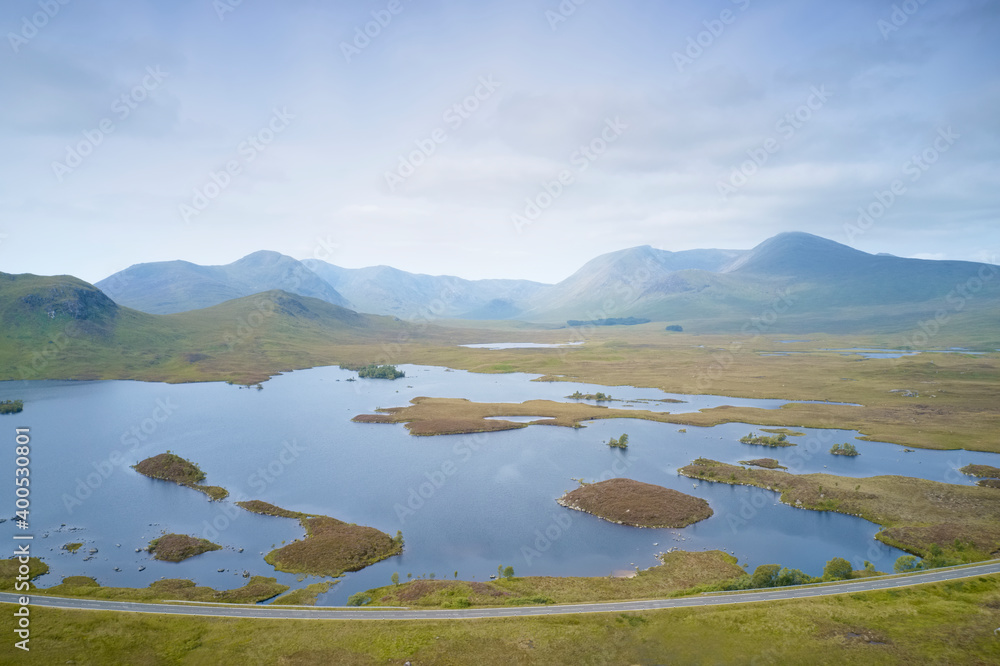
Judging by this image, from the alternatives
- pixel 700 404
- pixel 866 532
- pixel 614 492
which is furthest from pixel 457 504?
pixel 700 404

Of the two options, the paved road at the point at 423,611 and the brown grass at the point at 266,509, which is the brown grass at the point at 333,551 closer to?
the brown grass at the point at 266,509

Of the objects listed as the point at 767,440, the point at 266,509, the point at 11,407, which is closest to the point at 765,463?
the point at 767,440

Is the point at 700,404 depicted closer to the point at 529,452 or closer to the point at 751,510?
the point at 529,452

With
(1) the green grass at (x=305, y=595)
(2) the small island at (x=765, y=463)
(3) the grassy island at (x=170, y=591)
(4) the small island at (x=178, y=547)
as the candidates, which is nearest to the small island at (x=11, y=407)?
(4) the small island at (x=178, y=547)

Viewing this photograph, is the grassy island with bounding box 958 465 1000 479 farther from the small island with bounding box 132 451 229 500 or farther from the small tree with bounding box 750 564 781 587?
the small island with bounding box 132 451 229 500

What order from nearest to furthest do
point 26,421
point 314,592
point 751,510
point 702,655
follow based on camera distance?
point 702,655, point 314,592, point 751,510, point 26,421

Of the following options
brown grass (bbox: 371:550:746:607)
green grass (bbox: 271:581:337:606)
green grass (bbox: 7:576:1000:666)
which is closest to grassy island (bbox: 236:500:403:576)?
green grass (bbox: 271:581:337:606)

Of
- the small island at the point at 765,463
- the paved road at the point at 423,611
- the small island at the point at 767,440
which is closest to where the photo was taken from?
the paved road at the point at 423,611
